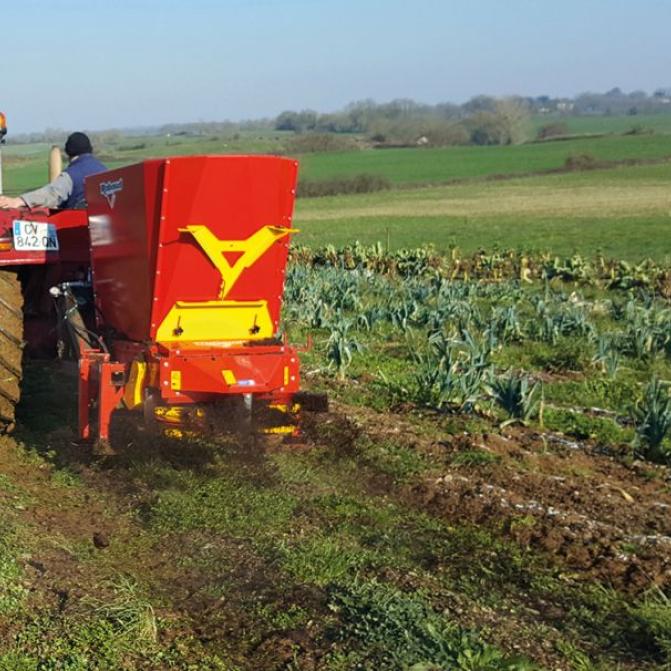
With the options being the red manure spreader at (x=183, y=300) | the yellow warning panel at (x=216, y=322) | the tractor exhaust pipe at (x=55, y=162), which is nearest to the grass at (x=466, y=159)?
the tractor exhaust pipe at (x=55, y=162)

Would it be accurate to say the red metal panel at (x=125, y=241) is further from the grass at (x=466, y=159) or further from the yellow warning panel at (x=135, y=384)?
the grass at (x=466, y=159)

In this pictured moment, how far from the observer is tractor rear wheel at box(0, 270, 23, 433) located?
702 cm

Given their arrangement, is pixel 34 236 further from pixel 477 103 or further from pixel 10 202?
pixel 477 103

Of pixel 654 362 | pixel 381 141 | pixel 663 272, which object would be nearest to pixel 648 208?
pixel 663 272

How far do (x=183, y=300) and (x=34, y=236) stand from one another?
1.53 meters

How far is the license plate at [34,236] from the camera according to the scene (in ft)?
24.6

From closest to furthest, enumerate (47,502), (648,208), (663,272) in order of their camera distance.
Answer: (47,502) → (663,272) → (648,208)

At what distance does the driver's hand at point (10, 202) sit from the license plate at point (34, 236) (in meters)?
0.13

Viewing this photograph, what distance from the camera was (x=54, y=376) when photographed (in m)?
9.42

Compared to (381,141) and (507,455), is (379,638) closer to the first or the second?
(507,455)

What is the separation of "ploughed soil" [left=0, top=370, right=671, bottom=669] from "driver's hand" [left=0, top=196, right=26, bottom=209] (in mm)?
1587

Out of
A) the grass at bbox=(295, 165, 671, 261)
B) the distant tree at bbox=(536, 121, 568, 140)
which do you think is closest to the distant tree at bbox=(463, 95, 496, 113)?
the distant tree at bbox=(536, 121, 568, 140)

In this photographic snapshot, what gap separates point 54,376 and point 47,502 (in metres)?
3.37

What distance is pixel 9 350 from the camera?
7.13 metres
